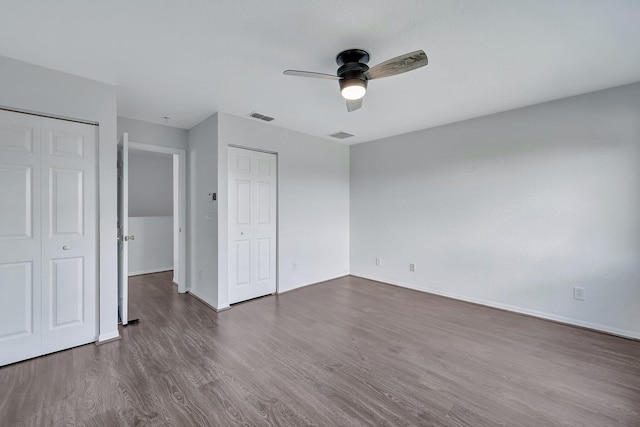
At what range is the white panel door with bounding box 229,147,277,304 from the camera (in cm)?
374

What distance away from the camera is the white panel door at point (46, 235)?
2.27m

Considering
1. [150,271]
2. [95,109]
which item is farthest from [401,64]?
[150,271]

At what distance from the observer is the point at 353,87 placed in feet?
7.19

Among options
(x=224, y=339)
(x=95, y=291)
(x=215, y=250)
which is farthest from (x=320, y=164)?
(x=95, y=291)

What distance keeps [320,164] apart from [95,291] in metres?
3.47

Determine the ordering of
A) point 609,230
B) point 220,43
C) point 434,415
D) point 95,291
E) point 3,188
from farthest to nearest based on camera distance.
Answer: point 609,230 → point 95,291 → point 3,188 → point 220,43 → point 434,415

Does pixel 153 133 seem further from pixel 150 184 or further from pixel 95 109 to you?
pixel 150 184

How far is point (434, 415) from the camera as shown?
1.74m

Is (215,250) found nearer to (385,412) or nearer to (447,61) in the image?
(385,412)

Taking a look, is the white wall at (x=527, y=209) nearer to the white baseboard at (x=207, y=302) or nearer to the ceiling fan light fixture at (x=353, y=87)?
the ceiling fan light fixture at (x=353, y=87)

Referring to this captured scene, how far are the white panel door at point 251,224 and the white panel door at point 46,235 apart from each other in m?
1.49

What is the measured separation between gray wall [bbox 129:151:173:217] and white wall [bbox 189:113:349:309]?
257 centimetres

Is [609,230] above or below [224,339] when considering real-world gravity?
above

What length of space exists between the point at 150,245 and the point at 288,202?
126 inches
